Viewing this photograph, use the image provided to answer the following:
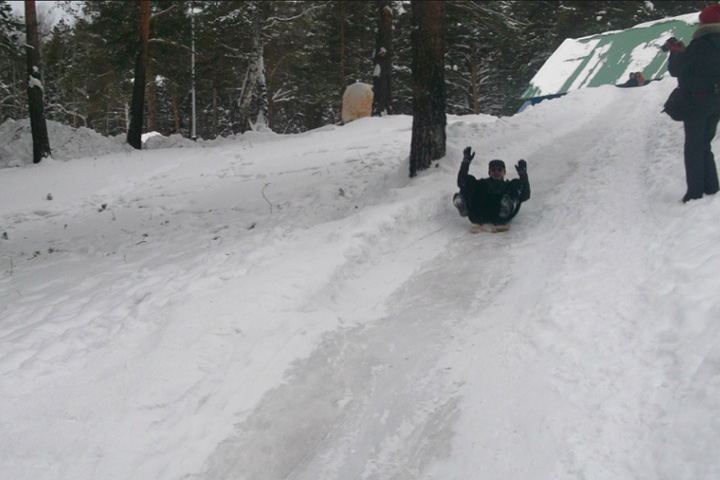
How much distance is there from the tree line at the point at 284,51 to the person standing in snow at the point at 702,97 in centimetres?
685

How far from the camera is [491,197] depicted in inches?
285

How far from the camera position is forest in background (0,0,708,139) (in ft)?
62.0

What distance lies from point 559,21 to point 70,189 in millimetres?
28377

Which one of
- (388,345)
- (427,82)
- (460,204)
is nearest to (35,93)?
(427,82)

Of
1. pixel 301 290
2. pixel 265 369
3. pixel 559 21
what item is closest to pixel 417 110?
pixel 301 290

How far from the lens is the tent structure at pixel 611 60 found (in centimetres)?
2080

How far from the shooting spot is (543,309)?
467 cm

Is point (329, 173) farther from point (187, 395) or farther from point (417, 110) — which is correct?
→ point (187, 395)

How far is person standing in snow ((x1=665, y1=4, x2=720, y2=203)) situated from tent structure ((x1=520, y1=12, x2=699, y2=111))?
1580 cm

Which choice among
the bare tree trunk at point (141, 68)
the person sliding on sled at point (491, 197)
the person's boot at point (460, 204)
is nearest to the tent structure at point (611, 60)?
the bare tree trunk at point (141, 68)

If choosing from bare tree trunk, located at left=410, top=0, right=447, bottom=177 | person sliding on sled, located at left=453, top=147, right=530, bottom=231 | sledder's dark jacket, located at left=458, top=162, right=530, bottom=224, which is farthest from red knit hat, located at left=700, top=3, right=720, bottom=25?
bare tree trunk, located at left=410, top=0, right=447, bottom=177

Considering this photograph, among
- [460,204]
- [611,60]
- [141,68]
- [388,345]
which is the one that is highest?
[611,60]

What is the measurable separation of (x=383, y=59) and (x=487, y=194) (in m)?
10.3

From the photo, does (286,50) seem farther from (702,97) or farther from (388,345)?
(388,345)
